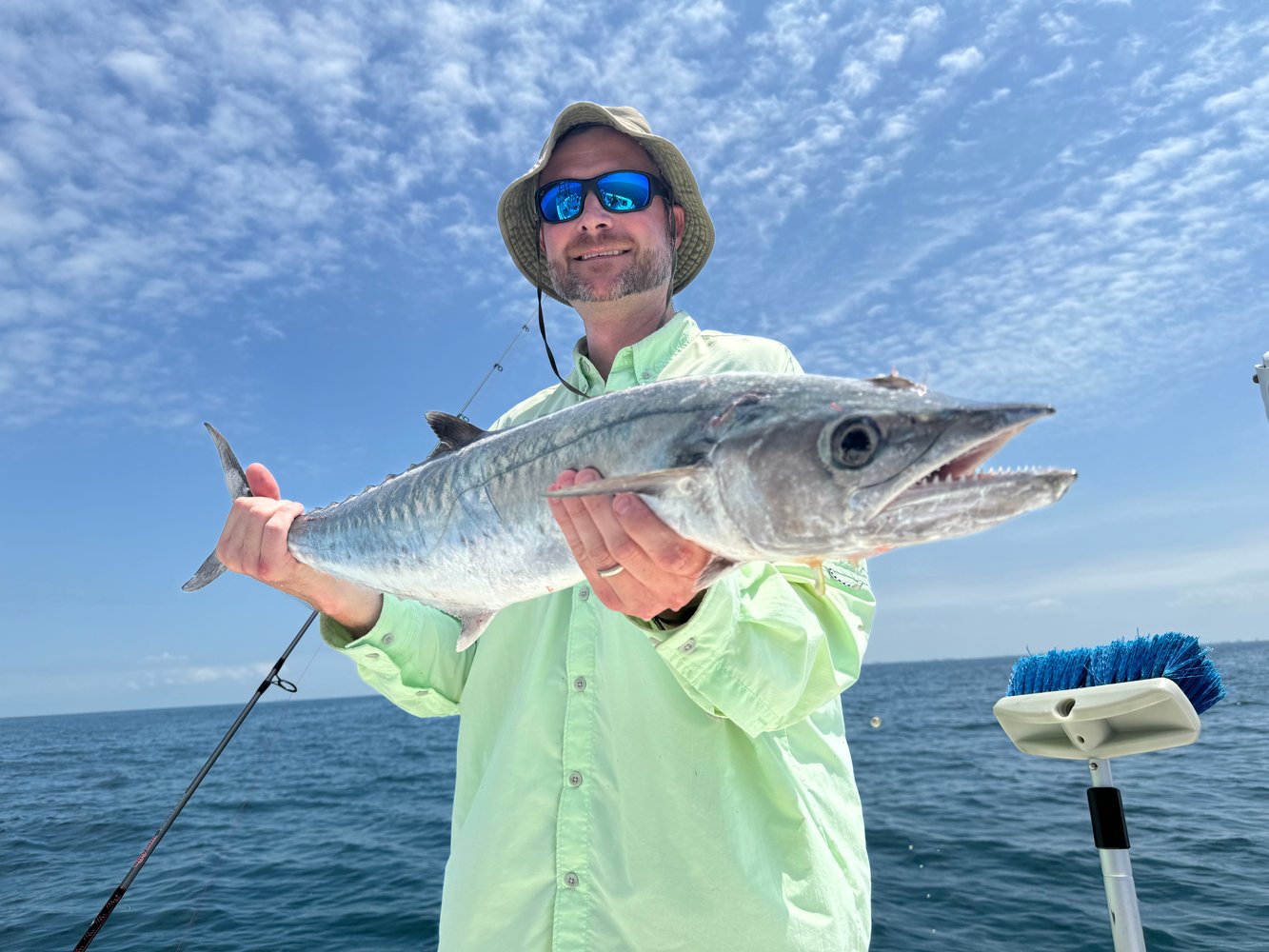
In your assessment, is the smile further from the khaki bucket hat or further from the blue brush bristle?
the blue brush bristle

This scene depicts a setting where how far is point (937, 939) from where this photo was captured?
8.24 meters

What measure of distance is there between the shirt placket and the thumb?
1842 mm

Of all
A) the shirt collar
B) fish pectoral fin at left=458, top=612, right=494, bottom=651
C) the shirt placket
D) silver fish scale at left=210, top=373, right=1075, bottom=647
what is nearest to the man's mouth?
the shirt collar

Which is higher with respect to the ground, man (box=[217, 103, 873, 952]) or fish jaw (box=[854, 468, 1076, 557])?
fish jaw (box=[854, 468, 1076, 557])

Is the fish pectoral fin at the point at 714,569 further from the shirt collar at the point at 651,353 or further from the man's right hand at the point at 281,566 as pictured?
the man's right hand at the point at 281,566

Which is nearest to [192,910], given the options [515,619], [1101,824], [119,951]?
Result: [119,951]

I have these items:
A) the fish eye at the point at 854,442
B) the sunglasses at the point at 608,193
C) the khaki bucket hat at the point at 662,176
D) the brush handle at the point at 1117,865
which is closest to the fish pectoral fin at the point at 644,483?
the fish eye at the point at 854,442

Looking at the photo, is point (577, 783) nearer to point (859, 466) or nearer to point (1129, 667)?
point (859, 466)

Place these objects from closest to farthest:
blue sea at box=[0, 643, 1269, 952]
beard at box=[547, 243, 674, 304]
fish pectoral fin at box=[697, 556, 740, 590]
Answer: fish pectoral fin at box=[697, 556, 740, 590] < beard at box=[547, 243, 674, 304] < blue sea at box=[0, 643, 1269, 952]

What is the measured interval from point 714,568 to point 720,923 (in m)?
1.17

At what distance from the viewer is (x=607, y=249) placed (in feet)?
11.4

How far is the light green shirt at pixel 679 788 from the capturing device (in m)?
2.22

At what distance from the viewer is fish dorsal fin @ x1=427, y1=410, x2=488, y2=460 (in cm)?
288

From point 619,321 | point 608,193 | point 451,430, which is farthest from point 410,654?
point 608,193
